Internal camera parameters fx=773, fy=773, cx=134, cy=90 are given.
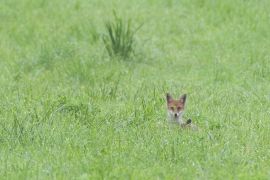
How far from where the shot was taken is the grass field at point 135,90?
23.9 ft

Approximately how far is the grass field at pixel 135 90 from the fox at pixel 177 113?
0.45ft

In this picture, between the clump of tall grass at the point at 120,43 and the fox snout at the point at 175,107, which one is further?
the clump of tall grass at the point at 120,43

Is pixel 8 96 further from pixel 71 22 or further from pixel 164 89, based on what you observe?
pixel 71 22

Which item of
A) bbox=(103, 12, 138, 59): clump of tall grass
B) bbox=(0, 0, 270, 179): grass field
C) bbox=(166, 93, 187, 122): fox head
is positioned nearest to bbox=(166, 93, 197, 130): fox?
bbox=(166, 93, 187, 122): fox head

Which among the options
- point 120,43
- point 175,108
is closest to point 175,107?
point 175,108

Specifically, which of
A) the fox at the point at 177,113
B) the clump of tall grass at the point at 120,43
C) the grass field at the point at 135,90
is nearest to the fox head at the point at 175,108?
the fox at the point at 177,113

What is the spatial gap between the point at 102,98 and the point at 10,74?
2194 mm

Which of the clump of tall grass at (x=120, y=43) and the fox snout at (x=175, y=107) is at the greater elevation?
the clump of tall grass at (x=120, y=43)

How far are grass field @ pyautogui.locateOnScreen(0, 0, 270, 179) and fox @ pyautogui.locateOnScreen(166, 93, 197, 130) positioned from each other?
14 cm

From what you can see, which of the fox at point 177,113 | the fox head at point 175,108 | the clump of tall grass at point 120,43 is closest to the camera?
the fox at point 177,113

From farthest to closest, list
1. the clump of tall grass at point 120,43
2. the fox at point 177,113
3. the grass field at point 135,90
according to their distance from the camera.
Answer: the clump of tall grass at point 120,43 → the fox at point 177,113 → the grass field at point 135,90

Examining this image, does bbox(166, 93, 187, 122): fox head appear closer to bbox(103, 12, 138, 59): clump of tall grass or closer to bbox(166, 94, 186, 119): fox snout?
bbox(166, 94, 186, 119): fox snout

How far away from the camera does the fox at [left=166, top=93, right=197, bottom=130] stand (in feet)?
28.2

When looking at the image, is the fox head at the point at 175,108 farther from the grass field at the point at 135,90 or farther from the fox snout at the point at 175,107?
the grass field at the point at 135,90
